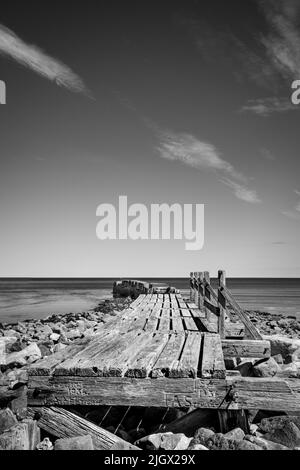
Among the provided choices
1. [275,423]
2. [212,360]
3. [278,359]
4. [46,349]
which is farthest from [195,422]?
[46,349]

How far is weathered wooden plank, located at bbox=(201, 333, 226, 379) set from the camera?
12.1 ft

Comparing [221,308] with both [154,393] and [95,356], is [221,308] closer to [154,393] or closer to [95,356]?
[95,356]

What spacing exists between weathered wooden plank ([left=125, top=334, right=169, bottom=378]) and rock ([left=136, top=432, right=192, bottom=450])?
62 centimetres

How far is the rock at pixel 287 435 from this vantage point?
3.57 metres

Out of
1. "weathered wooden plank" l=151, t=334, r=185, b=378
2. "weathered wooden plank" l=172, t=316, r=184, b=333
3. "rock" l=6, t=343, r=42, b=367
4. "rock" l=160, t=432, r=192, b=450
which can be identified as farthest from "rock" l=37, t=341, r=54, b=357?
"rock" l=160, t=432, r=192, b=450

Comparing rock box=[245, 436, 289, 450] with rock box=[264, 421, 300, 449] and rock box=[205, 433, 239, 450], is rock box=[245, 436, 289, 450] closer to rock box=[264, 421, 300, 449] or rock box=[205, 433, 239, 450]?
rock box=[264, 421, 300, 449]

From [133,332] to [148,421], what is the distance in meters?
1.71

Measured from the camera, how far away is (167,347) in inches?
191

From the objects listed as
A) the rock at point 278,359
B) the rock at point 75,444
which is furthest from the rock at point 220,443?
the rock at point 278,359

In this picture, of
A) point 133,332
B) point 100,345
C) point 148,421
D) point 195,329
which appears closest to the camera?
point 148,421

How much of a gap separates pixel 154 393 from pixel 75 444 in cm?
89

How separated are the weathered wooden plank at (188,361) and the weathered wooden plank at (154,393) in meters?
0.06
